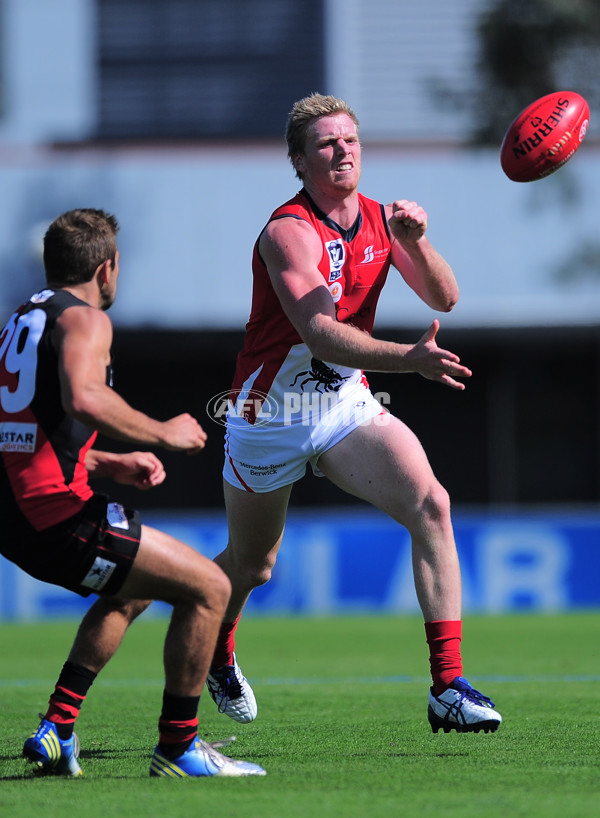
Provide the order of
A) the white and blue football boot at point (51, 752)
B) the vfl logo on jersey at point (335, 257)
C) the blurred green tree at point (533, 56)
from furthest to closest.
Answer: the blurred green tree at point (533, 56)
the vfl logo on jersey at point (335, 257)
the white and blue football boot at point (51, 752)

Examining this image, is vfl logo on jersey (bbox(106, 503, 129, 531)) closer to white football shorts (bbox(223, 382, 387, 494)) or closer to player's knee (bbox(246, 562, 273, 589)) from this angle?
white football shorts (bbox(223, 382, 387, 494))

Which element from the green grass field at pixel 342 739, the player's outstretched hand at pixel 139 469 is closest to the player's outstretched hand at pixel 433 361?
the player's outstretched hand at pixel 139 469

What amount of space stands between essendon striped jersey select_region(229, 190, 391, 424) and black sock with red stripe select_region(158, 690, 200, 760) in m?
1.54

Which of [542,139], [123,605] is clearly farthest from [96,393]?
[542,139]

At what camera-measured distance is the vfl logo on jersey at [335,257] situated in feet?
18.2

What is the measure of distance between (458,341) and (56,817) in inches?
583

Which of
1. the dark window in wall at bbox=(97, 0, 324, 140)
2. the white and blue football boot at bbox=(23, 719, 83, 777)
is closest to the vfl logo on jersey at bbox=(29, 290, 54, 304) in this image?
the white and blue football boot at bbox=(23, 719, 83, 777)

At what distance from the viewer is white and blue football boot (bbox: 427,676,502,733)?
495 cm

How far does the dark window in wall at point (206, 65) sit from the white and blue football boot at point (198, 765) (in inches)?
632

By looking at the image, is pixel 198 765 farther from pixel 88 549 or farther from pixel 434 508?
pixel 434 508

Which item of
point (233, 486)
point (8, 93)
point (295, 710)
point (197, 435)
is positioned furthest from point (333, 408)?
point (8, 93)

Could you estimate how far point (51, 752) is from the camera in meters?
4.66

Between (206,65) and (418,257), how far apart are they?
49.7ft

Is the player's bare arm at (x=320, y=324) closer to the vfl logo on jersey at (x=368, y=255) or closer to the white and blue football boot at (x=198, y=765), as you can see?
the vfl logo on jersey at (x=368, y=255)
